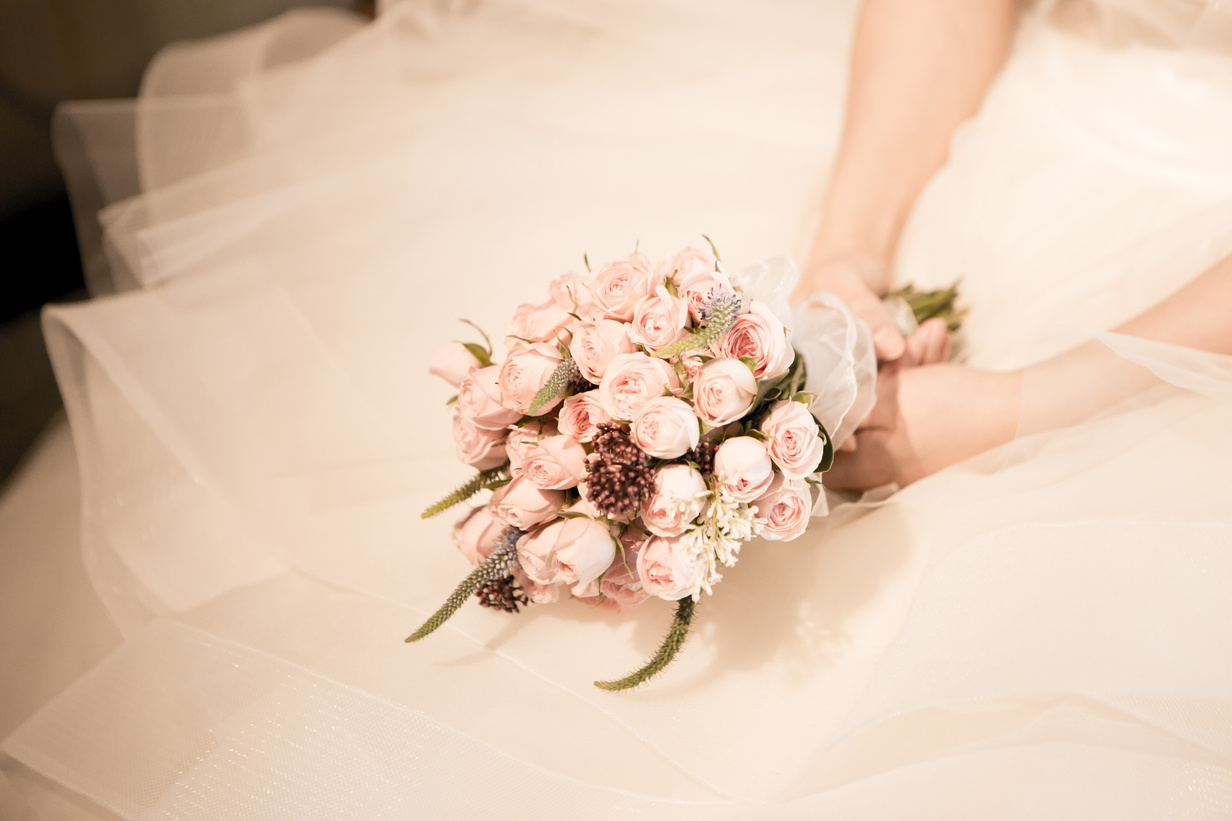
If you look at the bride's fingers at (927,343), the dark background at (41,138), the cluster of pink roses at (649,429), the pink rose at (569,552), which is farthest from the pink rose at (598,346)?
the dark background at (41,138)

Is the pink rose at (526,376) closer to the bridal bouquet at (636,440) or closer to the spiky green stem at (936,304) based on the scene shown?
the bridal bouquet at (636,440)

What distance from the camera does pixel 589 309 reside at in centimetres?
57

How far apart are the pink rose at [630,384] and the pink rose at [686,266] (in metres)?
0.08

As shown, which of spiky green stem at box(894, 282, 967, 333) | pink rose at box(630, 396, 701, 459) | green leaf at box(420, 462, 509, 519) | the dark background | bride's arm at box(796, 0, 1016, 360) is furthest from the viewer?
the dark background

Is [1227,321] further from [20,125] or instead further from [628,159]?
[20,125]

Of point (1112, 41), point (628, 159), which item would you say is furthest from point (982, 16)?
point (628, 159)

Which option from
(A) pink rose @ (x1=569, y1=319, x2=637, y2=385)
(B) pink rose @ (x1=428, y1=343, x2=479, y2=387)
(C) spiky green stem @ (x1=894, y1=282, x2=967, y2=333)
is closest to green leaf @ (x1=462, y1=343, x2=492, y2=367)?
(B) pink rose @ (x1=428, y1=343, x2=479, y2=387)

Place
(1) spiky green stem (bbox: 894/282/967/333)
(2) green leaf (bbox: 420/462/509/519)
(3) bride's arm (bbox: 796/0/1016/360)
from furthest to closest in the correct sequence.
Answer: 1. (3) bride's arm (bbox: 796/0/1016/360)
2. (1) spiky green stem (bbox: 894/282/967/333)
3. (2) green leaf (bbox: 420/462/509/519)

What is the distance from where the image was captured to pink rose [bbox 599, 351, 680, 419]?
19.7 inches

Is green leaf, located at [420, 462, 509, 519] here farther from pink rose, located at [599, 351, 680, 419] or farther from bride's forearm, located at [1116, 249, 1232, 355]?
bride's forearm, located at [1116, 249, 1232, 355]

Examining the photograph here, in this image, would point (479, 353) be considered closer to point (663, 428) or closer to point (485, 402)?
point (485, 402)

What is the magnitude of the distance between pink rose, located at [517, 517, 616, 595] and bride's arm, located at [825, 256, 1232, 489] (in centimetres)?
34

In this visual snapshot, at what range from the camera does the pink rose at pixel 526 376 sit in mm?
525

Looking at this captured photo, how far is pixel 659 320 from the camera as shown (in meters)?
0.52
